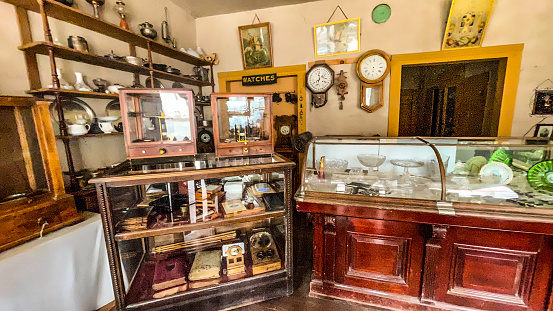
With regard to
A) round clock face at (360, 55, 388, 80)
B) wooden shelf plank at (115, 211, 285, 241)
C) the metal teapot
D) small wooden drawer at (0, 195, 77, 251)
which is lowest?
wooden shelf plank at (115, 211, 285, 241)

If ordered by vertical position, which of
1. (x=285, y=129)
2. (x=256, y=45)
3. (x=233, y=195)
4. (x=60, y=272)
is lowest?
(x=60, y=272)

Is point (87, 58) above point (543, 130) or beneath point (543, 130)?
above

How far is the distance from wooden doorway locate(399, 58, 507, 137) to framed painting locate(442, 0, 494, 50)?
283 mm

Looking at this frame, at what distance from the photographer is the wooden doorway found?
308 cm

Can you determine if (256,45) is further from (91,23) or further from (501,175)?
(501,175)

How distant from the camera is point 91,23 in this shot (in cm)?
213

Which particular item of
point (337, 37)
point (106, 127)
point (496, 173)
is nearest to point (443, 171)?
point (496, 173)

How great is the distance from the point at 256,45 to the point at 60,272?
3.77m

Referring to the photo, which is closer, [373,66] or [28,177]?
[28,177]

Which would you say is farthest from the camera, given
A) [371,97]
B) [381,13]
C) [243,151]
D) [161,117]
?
[371,97]

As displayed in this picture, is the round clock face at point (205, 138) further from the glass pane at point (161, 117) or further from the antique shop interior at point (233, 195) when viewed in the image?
the glass pane at point (161, 117)

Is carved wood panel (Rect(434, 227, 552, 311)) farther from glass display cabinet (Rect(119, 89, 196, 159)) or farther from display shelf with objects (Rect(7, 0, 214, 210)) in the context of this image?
display shelf with objects (Rect(7, 0, 214, 210))

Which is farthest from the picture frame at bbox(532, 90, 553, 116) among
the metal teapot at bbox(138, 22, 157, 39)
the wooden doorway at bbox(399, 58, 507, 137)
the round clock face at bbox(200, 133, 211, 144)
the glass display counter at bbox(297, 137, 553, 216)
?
the metal teapot at bbox(138, 22, 157, 39)

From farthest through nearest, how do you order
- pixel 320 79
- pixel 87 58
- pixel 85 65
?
pixel 320 79, pixel 85 65, pixel 87 58
